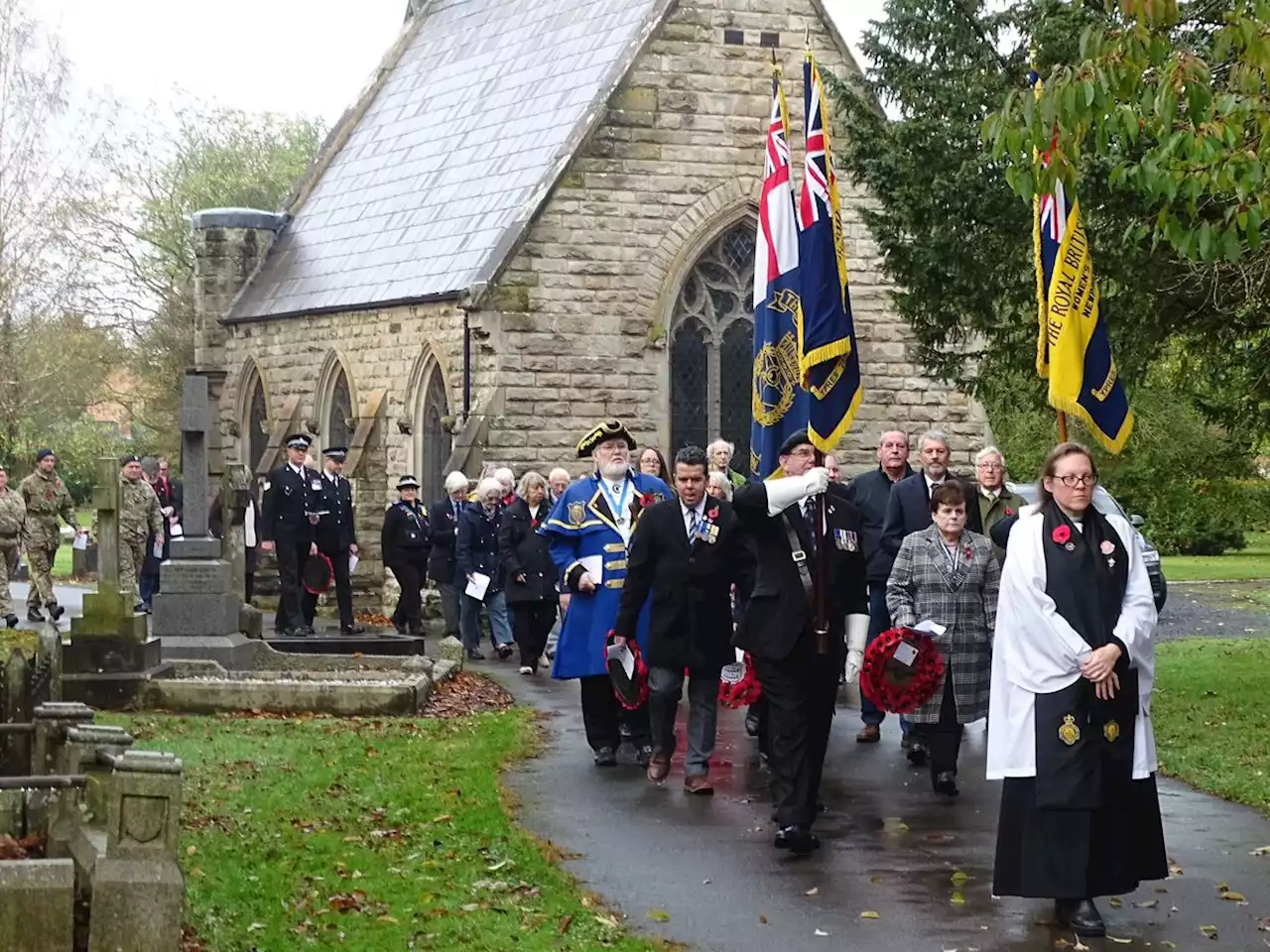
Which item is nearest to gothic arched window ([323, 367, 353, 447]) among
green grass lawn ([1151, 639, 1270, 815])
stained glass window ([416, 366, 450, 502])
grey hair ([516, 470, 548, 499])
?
stained glass window ([416, 366, 450, 502])

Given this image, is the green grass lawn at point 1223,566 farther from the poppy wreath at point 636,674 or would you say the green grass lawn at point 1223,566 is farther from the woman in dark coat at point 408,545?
the poppy wreath at point 636,674

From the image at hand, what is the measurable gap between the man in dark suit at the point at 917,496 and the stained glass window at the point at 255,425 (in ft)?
65.9

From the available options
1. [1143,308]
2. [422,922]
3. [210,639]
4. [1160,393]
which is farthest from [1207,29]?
[1160,393]

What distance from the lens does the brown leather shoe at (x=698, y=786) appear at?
11602 mm

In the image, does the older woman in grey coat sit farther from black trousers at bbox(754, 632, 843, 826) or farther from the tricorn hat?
the tricorn hat

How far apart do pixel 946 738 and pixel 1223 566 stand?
31.4 meters

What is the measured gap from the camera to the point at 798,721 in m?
10.1

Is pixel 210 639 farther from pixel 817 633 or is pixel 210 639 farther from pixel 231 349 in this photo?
pixel 231 349

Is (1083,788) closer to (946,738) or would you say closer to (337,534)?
Answer: (946,738)

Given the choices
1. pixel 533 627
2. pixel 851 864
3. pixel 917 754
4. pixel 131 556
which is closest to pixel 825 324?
pixel 917 754

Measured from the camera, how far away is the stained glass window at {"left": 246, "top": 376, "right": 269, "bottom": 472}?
32.2 meters

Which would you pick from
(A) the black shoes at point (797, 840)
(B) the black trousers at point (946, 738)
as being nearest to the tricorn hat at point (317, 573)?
(B) the black trousers at point (946, 738)

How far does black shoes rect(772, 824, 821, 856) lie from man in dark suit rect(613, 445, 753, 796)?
69.3 inches

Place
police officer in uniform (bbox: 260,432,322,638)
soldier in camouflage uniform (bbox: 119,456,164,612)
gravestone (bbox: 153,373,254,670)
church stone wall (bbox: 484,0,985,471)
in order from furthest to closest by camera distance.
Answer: church stone wall (bbox: 484,0,985,471) < soldier in camouflage uniform (bbox: 119,456,164,612) < police officer in uniform (bbox: 260,432,322,638) < gravestone (bbox: 153,373,254,670)
